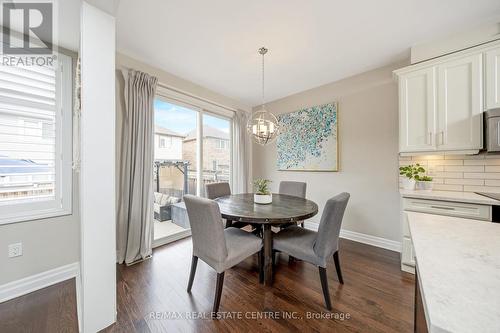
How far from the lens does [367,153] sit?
114 inches

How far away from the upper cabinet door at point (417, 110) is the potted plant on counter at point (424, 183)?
367 mm

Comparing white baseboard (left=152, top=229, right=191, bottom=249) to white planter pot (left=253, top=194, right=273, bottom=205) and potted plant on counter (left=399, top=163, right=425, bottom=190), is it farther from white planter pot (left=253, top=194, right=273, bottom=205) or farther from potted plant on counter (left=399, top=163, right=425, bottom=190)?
potted plant on counter (left=399, top=163, right=425, bottom=190)

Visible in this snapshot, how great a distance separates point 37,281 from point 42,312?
46 cm

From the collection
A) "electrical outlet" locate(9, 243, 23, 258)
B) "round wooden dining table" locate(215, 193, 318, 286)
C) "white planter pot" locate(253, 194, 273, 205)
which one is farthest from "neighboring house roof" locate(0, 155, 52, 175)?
"white planter pot" locate(253, 194, 273, 205)

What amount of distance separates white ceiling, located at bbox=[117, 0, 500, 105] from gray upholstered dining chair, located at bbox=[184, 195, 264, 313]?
5.74 feet

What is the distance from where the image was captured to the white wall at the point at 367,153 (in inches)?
105

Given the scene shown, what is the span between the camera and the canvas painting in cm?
321

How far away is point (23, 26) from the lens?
5.87ft

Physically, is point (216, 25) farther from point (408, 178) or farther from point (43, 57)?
point (408, 178)

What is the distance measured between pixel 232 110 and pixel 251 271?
2.96 metres

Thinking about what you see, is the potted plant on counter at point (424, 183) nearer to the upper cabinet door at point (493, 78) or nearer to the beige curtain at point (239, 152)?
the upper cabinet door at point (493, 78)

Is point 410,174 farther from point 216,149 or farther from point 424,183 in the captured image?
point 216,149

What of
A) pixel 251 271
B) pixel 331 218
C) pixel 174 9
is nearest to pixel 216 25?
pixel 174 9

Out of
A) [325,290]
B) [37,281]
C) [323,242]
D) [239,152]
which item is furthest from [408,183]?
[37,281]
